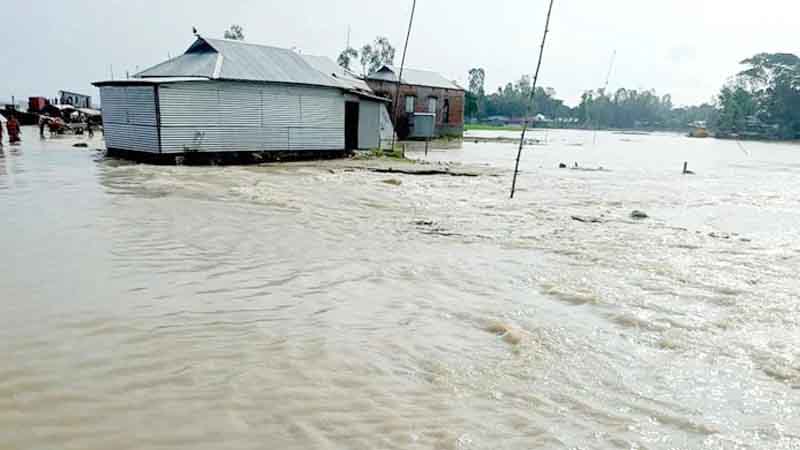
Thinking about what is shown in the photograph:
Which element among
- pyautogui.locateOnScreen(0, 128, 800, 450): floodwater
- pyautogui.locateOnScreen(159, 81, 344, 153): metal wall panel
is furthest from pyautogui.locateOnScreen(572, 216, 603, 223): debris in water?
pyautogui.locateOnScreen(159, 81, 344, 153): metal wall panel

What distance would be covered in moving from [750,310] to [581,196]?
36.9ft

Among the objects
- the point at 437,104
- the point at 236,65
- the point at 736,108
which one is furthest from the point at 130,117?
the point at 736,108

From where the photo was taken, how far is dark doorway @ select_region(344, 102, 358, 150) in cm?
2603

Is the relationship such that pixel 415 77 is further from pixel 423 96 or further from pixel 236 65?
pixel 236 65

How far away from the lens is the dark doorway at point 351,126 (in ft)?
85.4

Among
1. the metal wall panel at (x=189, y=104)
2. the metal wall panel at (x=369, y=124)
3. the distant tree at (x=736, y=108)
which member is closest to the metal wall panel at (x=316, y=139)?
the metal wall panel at (x=369, y=124)

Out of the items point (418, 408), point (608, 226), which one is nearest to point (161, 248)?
point (418, 408)

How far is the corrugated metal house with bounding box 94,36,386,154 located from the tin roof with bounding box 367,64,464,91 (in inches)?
747

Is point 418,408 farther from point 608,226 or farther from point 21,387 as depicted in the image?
point 608,226

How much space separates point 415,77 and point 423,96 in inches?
64.9

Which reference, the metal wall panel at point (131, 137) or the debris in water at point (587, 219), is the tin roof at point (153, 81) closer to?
the metal wall panel at point (131, 137)

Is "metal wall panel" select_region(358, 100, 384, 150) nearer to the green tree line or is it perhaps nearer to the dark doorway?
the dark doorway

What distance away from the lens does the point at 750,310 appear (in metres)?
6.48

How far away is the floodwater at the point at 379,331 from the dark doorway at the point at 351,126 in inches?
583
